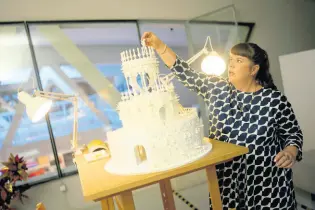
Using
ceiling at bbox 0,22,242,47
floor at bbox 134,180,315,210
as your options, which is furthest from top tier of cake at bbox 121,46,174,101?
floor at bbox 134,180,315,210

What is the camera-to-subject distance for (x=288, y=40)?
4.45m

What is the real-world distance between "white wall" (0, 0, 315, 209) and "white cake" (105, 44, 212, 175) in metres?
1.80

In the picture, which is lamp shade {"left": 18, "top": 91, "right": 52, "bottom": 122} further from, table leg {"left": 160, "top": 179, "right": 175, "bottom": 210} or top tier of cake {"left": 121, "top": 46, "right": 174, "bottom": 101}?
table leg {"left": 160, "top": 179, "right": 175, "bottom": 210}

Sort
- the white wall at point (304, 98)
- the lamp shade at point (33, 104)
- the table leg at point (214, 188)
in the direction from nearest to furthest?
the table leg at point (214, 188)
the lamp shade at point (33, 104)
the white wall at point (304, 98)

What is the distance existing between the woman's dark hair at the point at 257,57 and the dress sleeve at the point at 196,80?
195 millimetres

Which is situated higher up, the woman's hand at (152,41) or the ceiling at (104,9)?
the ceiling at (104,9)

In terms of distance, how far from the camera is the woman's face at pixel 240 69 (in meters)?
1.47

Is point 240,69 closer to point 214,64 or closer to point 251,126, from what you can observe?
point 251,126

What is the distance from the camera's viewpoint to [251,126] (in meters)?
1.42

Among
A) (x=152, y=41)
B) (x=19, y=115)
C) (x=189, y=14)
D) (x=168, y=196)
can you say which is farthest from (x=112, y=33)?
(x=168, y=196)

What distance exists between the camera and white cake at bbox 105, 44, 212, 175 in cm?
125

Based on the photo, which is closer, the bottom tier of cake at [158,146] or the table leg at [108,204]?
the bottom tier of cake at [158,146]

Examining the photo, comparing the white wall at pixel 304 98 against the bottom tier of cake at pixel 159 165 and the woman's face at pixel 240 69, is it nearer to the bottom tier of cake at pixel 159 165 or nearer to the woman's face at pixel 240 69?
the woman's face at pixel 240 69

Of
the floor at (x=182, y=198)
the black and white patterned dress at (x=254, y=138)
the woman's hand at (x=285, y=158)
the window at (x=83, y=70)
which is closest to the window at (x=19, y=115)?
the window at (x=83, y=70)
